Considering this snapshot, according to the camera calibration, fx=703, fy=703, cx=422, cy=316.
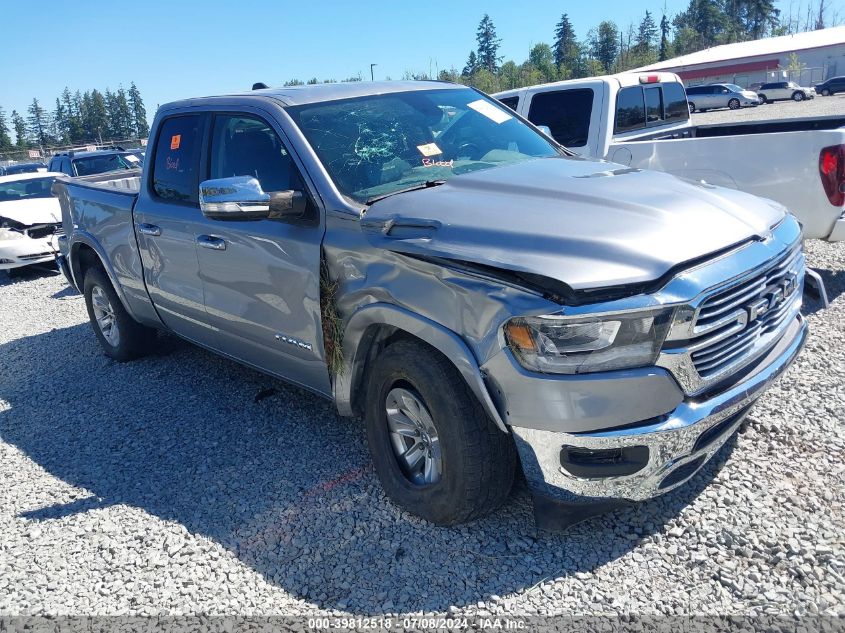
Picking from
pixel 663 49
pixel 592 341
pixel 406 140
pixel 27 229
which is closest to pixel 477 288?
pixel 592 341

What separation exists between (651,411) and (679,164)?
13.9 ft

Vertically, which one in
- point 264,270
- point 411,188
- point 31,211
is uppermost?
point 411,188

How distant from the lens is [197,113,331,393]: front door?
3.57 metres

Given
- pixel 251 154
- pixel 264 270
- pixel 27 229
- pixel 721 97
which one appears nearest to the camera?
pixel 264 270

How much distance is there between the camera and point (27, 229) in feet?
36.0

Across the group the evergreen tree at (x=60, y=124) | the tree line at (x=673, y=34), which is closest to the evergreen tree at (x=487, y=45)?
the tree line at (x=673, y=34)

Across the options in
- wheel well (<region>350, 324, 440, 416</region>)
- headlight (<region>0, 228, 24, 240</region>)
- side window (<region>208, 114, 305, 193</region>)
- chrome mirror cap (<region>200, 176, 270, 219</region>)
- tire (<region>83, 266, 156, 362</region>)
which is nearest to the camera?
wheel well (<region>350, 324, 440, 416</region>)

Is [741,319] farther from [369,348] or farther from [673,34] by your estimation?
[673,34]

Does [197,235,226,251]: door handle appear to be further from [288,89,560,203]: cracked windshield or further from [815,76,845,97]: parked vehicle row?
[815,76,845,97]: parked vehicle row

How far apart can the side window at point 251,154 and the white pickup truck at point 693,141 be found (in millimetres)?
3767

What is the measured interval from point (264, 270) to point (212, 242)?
21.7 inches

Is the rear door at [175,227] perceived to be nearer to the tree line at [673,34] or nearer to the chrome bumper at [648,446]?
the chrome bumper at [648,446]


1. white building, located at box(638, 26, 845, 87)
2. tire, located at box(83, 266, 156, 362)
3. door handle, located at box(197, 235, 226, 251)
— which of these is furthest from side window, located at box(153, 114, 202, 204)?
white building, located at box(638, 26, 845, 87)

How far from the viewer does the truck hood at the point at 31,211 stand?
11141mm
